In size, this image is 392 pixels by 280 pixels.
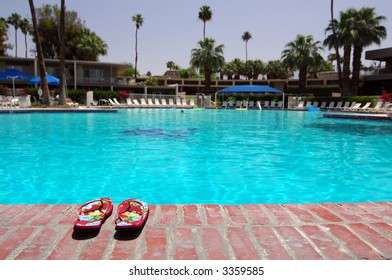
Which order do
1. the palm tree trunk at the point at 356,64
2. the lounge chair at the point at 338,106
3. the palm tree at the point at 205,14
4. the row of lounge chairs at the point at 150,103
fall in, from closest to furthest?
1. the lounge chair at the point at 338,106
2. the row of lounge chairs at the point at 150,103
3. the palm tree trunk at the point at 356,64
4. the palm tree at the point at 205,14

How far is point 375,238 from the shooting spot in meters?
2.07

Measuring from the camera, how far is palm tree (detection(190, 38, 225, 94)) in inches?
1670

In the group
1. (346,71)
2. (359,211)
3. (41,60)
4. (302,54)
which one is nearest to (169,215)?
(359,211)

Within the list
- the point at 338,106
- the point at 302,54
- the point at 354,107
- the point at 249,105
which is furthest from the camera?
the point at 302,54

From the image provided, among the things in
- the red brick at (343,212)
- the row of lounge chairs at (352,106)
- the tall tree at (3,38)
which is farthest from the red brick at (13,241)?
the tall tree at (3,38)

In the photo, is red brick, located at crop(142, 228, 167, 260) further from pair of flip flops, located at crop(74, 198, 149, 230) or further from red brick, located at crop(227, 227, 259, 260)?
red brick, located at crop(227, 227, 259, 260)

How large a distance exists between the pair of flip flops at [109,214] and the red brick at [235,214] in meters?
0.64

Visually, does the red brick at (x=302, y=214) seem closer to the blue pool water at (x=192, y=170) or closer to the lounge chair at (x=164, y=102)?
the blue pool water at (x=192, y=170)

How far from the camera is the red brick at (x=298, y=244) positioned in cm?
184

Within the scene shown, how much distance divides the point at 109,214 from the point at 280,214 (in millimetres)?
1309

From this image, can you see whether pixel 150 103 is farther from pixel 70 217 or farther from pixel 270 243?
pixel 270 243

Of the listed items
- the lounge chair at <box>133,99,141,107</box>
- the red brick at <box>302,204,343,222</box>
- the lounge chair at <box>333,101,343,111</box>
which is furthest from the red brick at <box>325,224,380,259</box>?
the lounge chair at <box>133,99,141,107</box>
